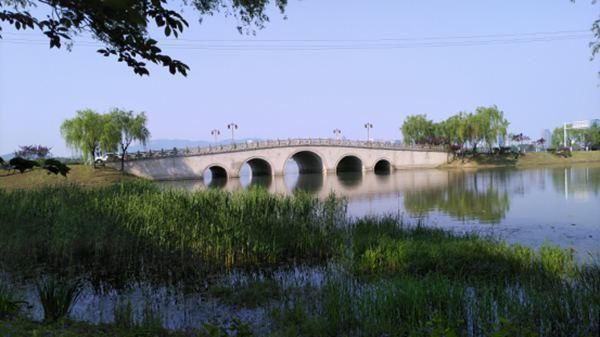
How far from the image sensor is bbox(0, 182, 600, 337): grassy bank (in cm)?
499

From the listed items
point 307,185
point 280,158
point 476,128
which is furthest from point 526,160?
point 307,185

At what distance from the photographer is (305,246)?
9141 mm

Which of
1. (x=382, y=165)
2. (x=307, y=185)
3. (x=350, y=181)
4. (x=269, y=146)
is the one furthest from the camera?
(x=382, y=165)

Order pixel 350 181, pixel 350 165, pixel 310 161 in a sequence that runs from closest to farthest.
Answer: pixel 350 181 → pixel 310 161 → pixel 350 165

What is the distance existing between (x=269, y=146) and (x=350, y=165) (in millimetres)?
14552

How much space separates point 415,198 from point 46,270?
16.7m

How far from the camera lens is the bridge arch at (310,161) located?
2106 inches

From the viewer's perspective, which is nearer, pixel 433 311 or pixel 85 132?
pixel 433 311

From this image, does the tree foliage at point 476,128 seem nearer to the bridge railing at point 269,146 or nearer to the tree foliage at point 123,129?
the bridge railing at point 269,146

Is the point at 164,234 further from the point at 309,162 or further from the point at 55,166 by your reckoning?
the point at 309,162

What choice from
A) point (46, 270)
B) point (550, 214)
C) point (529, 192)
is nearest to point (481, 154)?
point (529, 192)

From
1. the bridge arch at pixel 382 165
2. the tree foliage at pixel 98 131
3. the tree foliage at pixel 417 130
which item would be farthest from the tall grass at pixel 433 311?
the tree foliage at pixel 417 130

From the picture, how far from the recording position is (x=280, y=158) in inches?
→ 1950

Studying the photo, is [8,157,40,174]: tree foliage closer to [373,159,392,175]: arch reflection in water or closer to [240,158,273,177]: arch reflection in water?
[240,158,273,177]: arch reflection in water
